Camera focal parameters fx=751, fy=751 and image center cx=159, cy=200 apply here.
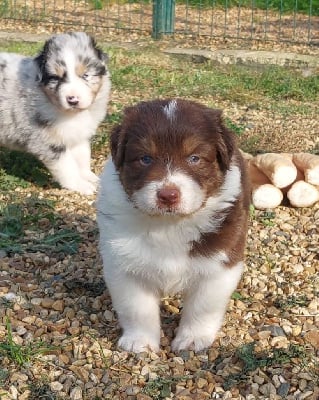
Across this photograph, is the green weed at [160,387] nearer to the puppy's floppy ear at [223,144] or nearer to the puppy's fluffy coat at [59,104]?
the puppy's floppy ear at [223,144]

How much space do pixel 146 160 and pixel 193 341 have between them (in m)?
1.03

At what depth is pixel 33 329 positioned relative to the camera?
3.96m

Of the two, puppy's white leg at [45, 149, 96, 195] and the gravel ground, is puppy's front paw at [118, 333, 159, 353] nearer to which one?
the gravel ground

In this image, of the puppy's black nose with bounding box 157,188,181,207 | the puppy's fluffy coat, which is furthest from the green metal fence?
the puppy's black nose with bounding box 157,188,181,207

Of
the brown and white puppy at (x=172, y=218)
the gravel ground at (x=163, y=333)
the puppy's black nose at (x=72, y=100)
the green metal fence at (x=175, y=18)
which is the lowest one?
the green metal fence at (x=175, y=18)

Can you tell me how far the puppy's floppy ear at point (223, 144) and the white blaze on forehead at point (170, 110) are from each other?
0.73 feet

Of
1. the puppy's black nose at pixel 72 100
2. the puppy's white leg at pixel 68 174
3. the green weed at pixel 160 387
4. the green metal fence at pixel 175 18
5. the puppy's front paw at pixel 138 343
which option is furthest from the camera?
the green metal fence at pixel 175 18

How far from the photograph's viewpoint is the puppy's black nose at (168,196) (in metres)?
3.17

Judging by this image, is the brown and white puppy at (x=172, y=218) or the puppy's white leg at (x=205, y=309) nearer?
the brown and white puppy at (x=172, y=218)

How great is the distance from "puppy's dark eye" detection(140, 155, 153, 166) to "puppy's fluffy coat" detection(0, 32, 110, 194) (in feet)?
9.47

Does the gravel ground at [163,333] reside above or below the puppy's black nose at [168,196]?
below

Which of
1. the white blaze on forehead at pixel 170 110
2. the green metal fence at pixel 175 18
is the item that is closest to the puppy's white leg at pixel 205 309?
the white blaze on forehead at pixel 170 110

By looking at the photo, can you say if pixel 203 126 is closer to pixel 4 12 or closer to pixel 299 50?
pixel 299 50

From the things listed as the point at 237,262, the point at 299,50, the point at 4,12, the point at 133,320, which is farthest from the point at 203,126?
the point at 4,12
